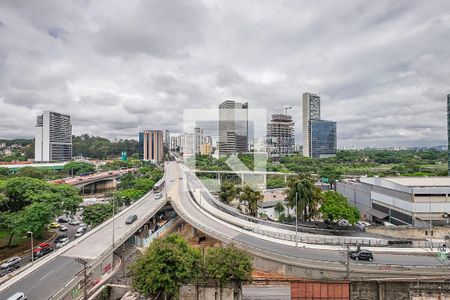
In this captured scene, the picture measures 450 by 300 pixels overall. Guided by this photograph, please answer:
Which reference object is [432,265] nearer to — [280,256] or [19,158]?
[280,256]

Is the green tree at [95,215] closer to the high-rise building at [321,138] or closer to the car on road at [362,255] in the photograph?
the car on road at [362,255]

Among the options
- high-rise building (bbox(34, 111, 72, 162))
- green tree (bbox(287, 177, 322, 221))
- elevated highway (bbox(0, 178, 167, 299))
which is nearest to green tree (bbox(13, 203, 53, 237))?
elevated highway (bbox(0, 178, 167, 299))

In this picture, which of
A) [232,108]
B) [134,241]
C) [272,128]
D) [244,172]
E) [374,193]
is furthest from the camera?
[272,128]

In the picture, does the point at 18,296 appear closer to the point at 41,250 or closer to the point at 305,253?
the point at 41,250

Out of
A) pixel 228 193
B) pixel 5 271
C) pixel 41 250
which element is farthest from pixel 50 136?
pixel 5 271

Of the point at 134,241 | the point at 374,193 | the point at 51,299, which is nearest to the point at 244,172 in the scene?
the point at 374,193
